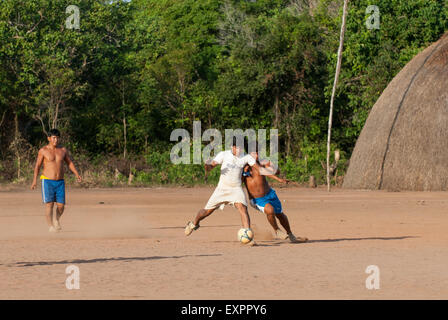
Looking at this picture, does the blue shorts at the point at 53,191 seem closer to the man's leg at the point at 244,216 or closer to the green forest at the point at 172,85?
the man's leg at the point at 244,216

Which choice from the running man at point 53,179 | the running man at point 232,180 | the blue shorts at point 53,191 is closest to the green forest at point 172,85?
the running man at point 53,179

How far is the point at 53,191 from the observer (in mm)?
15516

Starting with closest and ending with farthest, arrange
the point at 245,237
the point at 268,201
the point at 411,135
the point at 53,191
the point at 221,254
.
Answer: the point at 221,254, the point at 245,237, the point at 268,201, the point at 53,191, the point at 411,135

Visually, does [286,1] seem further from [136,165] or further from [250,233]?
[250,233]

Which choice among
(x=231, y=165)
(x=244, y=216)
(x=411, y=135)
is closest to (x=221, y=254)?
(x=244, y=216)

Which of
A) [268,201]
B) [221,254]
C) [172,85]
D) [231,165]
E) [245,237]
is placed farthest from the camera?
[172,85]

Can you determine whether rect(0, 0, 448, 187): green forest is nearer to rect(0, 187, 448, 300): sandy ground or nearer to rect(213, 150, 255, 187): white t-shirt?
rect(0, 187, 448, 300): sandy ground

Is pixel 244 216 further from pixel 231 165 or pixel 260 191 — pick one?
pixel 231 165

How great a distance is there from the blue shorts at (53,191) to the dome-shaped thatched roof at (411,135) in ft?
48.9

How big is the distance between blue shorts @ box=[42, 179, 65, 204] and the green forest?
15.7 m

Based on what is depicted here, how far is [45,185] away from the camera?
15.5 meters

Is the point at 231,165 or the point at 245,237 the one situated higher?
the point at 231,165

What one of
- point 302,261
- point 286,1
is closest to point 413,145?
point 302,261

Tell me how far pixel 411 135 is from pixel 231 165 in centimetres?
1570
